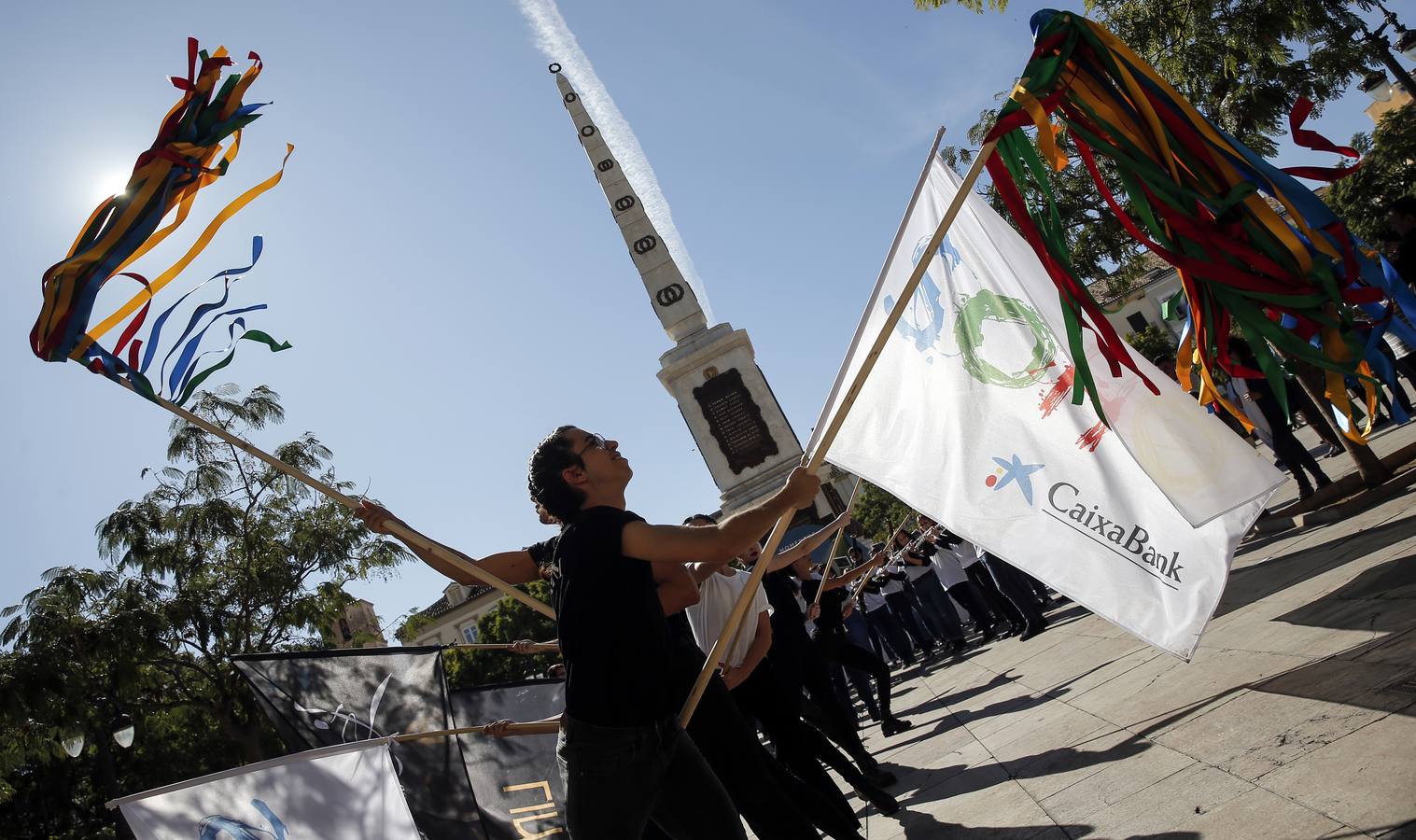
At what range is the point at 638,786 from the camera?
2906 mm

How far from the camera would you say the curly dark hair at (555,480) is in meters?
3.27

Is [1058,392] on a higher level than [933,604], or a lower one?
higher

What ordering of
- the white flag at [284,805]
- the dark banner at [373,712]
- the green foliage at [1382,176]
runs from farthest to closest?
the green foliage at [1382,176] → the dark banner at [373,712] → the white flag at [284,805]

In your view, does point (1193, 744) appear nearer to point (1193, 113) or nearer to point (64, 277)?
point (1193, 113)

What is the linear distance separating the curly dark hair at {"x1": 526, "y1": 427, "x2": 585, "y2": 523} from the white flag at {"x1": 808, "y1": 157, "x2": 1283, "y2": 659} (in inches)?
39.3

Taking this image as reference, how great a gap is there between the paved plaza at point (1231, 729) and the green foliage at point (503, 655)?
24895mm

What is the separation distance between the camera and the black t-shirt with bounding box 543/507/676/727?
9.64 feet

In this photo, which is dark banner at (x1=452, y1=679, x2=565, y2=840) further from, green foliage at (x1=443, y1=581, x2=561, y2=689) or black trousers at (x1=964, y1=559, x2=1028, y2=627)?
green foliage at (x1=443, y1=581, x2=561, y2=689)

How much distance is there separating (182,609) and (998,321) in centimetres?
1964

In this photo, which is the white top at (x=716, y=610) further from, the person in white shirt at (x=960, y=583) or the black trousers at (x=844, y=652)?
the person in white shirt at (x=960, y=583)

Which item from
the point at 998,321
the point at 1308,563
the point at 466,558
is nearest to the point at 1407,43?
the point at 1308,563

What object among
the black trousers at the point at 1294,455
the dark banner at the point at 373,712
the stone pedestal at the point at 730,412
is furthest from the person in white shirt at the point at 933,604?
the stone pedestal at the point at 730,412

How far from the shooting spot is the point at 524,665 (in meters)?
36.3

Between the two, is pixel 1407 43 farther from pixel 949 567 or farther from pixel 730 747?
pixel 730 747
